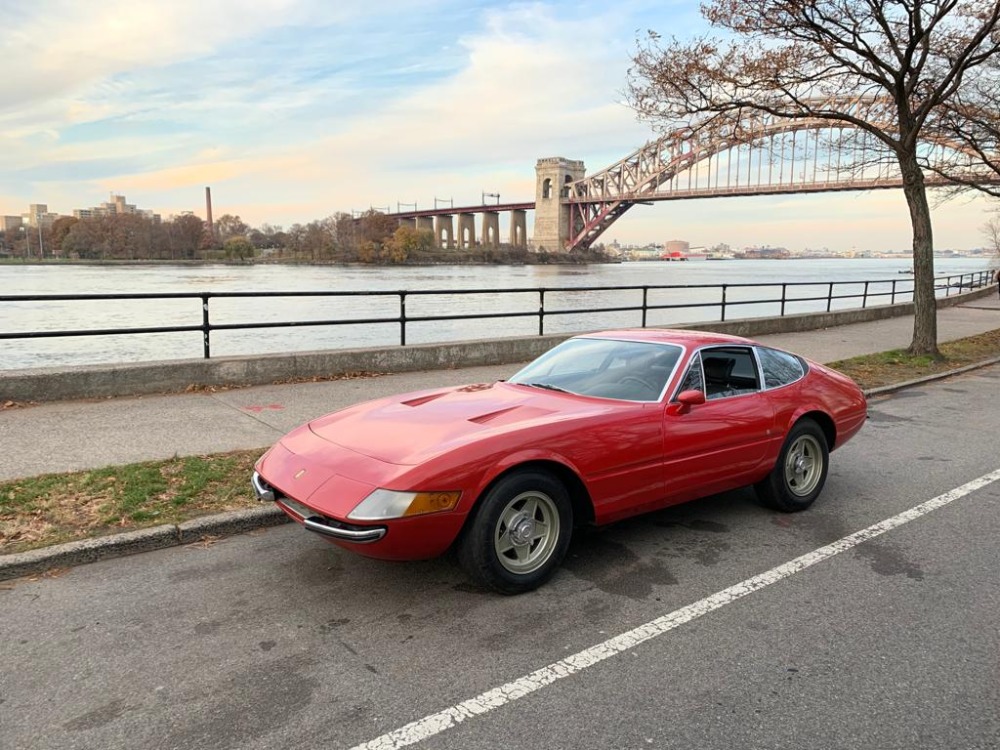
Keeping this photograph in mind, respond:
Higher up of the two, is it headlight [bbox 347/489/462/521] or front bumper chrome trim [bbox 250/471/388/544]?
headlight [bbox 347/489/462/521]

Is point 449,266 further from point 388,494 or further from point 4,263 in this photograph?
point 388,494

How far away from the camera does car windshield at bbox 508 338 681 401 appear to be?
4414mm

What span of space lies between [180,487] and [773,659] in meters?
3.82

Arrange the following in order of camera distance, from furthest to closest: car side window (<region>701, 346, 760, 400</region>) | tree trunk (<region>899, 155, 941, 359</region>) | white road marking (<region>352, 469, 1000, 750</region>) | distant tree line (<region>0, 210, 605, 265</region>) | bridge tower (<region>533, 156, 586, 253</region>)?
bridge tower (<region>533, 156, 586, 253</region>)
distant tree line (<region>0, 210, 605, 265</region>)
tree trunk (<region>899, 155, 941, 359</region>)
car side window (<region>701, 346, 760, 400</region>)
white road marking (<region>352, 469, 1000, 750</region>)

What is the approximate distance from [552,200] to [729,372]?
100099mm

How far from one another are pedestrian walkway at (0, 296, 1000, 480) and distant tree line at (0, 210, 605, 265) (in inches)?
2947

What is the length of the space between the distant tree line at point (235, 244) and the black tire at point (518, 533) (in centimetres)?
7994

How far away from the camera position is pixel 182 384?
8133 mm

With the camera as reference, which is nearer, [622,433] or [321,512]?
[321,512]

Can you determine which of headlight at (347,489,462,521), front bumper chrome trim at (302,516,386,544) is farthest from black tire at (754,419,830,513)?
front bumper chrome trim at (302,516,386,544)

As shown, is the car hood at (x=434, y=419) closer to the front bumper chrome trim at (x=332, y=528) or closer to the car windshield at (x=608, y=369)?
the car windshield at (x=608, y=369)

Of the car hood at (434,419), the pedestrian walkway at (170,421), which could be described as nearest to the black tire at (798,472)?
the car hood at (434,419)

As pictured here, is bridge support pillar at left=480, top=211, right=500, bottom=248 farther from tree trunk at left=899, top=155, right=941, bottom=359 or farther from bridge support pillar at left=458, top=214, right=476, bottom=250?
tree trunk at left=899, top=155, right=941, bottom=359

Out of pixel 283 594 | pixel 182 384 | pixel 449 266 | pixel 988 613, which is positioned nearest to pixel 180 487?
pixel 283 594
